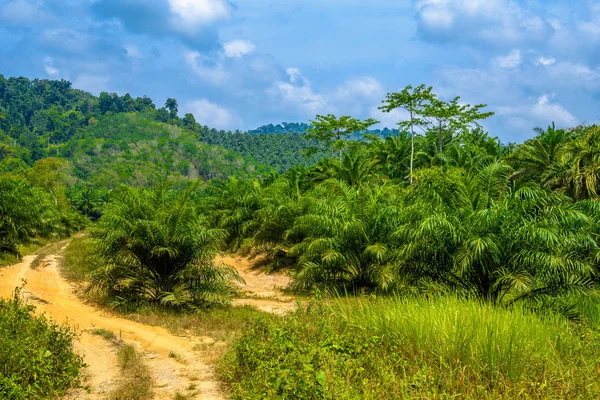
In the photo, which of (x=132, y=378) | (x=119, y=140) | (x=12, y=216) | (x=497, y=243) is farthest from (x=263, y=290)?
(x=119, y=140)

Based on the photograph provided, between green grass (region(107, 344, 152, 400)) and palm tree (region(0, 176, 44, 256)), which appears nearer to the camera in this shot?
green grass (region(107, 344, 152, 400))

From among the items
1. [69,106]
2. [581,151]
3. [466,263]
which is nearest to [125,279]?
[466,263]

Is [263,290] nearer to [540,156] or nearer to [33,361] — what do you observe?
[33,361]

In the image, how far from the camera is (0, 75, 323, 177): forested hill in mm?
93688

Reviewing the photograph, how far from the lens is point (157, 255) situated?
→ 12414 millimetres

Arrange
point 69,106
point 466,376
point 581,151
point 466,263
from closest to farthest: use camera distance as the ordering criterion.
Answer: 1. point 466,376
2. point 466,263
3. point 581,151
4. point 69,106

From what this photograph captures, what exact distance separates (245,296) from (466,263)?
316 inches

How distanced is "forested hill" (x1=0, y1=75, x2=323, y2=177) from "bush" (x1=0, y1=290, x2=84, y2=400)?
235ft

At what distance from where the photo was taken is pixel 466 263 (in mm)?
9484

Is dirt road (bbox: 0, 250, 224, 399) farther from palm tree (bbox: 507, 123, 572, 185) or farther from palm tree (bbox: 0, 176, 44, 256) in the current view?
palm tree (bbox: 507, 123, 572, 185)

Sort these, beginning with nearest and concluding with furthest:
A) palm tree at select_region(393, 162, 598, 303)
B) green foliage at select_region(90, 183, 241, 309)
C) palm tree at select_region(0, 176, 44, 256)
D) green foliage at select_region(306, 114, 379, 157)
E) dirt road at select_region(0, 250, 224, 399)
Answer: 1. dirt road at select_region(0, 250, 224, 399)
2. palm tree at select_region(393, 162, 598, 303)
3. green foliage at select_region(90, 183, 241, 309)
4. palm tree at select_region(0, 176, 44, 256)
5. green foliage at select_region(306, 114, 379, 157)

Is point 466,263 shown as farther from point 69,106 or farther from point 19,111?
point 69,106

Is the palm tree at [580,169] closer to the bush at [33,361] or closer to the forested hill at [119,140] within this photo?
the bush at [33,361]

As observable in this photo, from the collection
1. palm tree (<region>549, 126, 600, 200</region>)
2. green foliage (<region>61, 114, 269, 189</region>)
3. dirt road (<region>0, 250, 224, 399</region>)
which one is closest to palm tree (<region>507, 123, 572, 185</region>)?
palm tree (<region>549, 126, 600, 200</region>)
